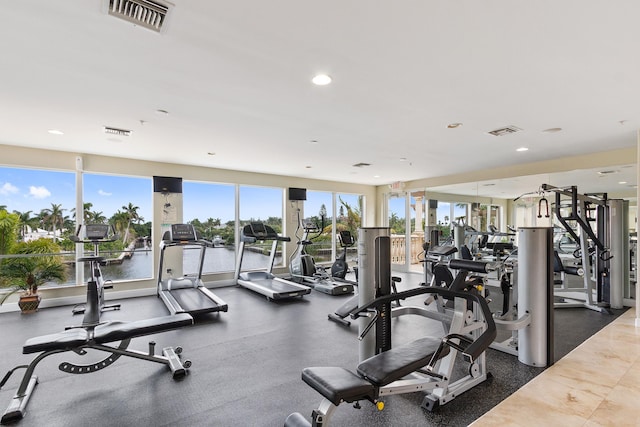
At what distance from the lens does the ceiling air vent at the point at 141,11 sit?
1718 millimetres

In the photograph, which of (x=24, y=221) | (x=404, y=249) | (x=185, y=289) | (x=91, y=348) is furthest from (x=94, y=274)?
(x=404, y=249)

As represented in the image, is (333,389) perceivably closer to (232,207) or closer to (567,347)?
(567,347)

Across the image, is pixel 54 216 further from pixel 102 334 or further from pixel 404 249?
pixel 404 249

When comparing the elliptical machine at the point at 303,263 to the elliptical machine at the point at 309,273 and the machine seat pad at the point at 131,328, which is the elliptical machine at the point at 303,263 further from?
the machine seat pad at the point at 131,328

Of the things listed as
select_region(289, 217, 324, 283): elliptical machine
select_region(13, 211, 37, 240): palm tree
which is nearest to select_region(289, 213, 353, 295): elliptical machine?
select_region(289, 217, 324, 283): elliptical machine

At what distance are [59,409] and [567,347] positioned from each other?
460 centimetres

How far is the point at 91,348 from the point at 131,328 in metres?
0.34

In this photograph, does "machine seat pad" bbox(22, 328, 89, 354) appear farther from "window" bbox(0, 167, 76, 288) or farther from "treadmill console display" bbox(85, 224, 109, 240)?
"window" bbox(0, 167, 76, 288)

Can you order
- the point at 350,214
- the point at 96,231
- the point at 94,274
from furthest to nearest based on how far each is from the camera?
1. the point at 350,214
2. the point at 96,231
3. the point at 94,274

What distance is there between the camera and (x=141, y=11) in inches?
70.2

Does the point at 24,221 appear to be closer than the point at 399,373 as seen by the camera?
No

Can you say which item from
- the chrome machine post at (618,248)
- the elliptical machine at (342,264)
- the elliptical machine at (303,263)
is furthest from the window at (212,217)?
the chrome machine post at (618,248)

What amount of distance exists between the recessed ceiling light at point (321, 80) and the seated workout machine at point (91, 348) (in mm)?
2473

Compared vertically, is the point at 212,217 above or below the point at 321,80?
below
